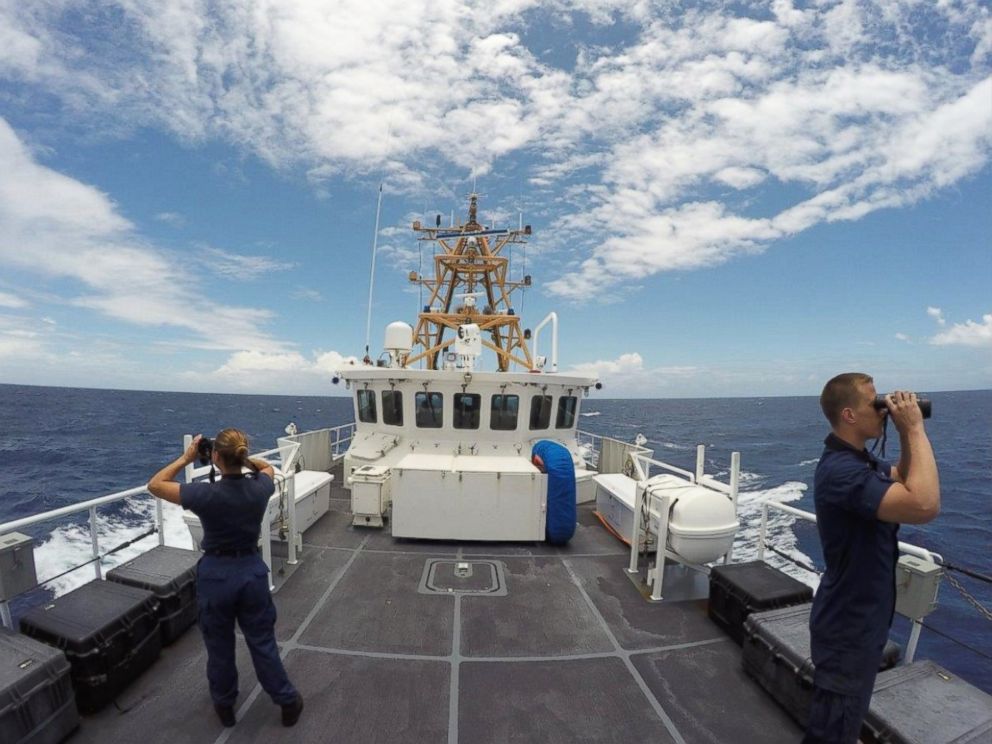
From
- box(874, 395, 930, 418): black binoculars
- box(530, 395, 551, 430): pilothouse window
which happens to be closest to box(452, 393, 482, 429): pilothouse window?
box(530, 395, 551, 430): pilothouse window

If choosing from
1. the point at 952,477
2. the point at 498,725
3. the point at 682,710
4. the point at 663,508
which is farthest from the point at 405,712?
the point at 952,477

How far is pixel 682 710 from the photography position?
3434mm

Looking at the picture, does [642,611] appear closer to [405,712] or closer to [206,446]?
[405,712]

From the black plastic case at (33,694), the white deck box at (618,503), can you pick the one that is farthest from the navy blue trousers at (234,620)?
the white deck box at (618,503)

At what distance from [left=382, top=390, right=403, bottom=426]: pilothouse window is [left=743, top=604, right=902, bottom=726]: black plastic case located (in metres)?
6.47

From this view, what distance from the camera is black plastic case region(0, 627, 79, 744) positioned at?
258 cm

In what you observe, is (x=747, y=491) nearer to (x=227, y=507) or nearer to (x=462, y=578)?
(x=462, y=578)

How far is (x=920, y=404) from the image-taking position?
1.92 m

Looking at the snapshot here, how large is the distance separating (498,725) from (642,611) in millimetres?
2176

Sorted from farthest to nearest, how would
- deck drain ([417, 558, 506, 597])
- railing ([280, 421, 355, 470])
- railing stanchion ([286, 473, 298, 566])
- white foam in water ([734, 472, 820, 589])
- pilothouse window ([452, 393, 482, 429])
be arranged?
white foam in water ([734, 472, 820, 589])
railing ([280, 421, 355, 470])
pilothouse window ([452, 393, 482, 429])
railing stanchion ([286, 473, 298, 566])
deck drain ([417, 558, 506, 597])

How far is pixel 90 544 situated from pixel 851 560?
15672 millimetres

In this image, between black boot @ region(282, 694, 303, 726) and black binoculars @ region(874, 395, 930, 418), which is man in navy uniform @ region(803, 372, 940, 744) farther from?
black boot @ region(282, 694, 303, 726)

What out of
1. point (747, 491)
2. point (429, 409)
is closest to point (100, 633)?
point (429, 409)

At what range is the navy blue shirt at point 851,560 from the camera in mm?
2023
